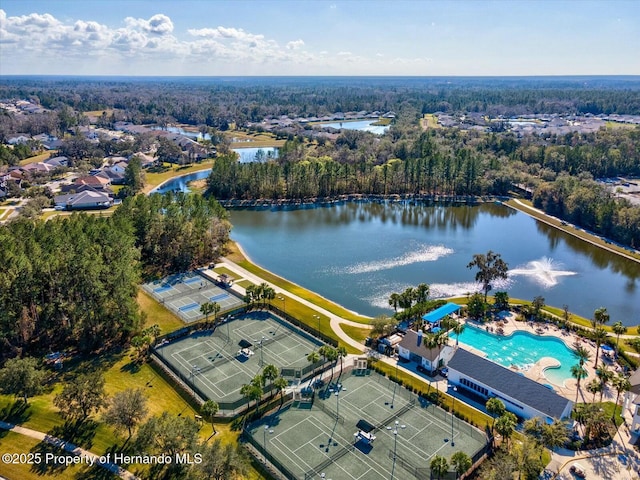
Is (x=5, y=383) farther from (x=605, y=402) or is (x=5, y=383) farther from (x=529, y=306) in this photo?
(x=529, y=306)

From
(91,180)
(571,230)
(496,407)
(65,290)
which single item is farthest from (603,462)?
(91,180)

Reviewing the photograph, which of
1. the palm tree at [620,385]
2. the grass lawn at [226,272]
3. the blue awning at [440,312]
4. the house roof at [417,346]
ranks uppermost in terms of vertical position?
the palm tree at [620,385]

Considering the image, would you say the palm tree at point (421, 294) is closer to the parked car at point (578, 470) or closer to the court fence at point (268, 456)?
the parked car at point (578, 470)

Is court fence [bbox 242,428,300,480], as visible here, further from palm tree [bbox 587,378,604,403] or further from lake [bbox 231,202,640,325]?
palm tree [bbox 587,378,604,403]

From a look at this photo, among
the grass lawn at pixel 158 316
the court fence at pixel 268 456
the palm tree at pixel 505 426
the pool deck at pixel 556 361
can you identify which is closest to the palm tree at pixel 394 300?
the pool deck at pixel 556 361

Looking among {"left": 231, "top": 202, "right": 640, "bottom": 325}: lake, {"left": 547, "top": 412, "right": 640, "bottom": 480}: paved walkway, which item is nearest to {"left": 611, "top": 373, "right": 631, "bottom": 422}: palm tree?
{"left": 547, "top": 412, "right": 640, "bottom": 480}: paved walkway

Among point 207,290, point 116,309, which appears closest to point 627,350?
point 207,290
